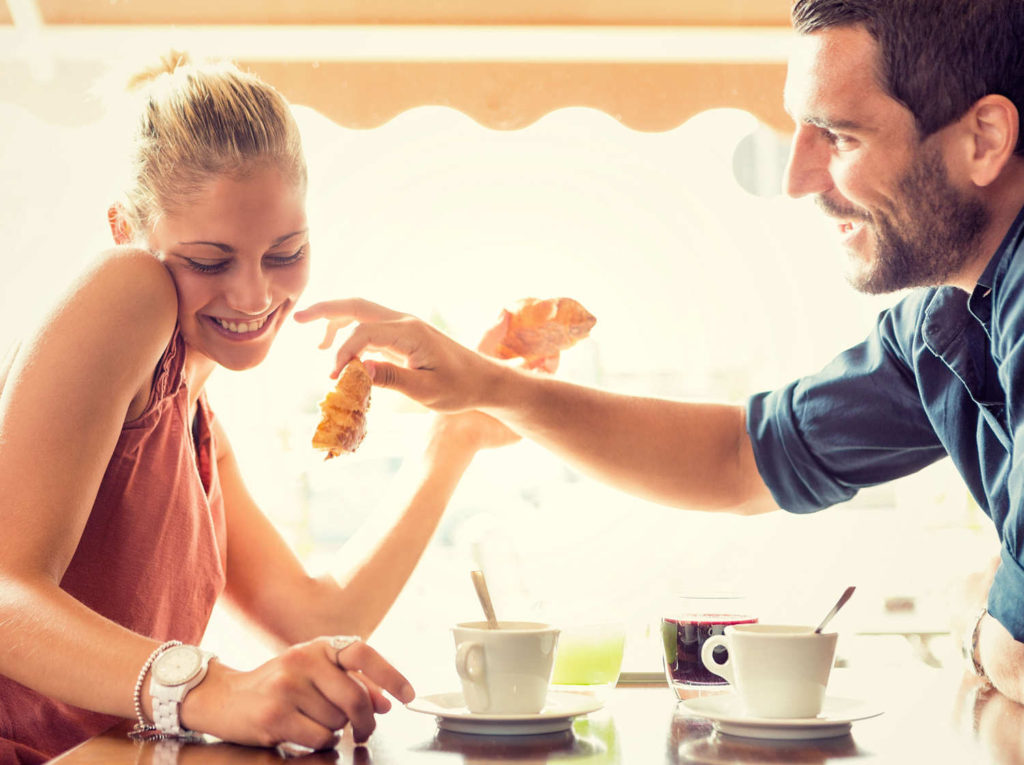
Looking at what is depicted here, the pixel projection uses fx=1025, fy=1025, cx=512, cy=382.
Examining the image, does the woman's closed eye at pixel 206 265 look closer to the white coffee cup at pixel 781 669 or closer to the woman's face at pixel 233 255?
the woman's face at pixel 233 255

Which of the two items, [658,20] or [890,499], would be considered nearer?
[658,20]

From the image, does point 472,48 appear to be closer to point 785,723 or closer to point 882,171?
point 882,171

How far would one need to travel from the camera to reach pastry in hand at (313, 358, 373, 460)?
3.86 ft

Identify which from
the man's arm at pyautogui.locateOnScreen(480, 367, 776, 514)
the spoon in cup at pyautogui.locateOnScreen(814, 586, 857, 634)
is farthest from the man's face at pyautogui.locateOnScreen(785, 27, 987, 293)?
the spoon in cup at pyautogui.locateOnScreen(814, 586, 857, 634)

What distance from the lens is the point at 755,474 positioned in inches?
61.5

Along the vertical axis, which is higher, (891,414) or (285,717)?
(891,414)

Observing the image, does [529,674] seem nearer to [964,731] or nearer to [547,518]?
[964,731]

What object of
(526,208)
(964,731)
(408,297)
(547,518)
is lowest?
(964,731)

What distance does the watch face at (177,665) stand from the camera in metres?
0.83

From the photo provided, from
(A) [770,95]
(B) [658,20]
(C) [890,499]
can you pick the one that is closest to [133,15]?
(B) [658,20]

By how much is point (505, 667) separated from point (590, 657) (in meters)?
0.22

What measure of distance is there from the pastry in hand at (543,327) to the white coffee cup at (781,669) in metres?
0.74

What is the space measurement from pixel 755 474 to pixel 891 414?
0.23 metres

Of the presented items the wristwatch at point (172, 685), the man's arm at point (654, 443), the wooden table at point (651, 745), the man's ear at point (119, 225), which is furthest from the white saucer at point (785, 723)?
the man's ear at point (119, 225)
